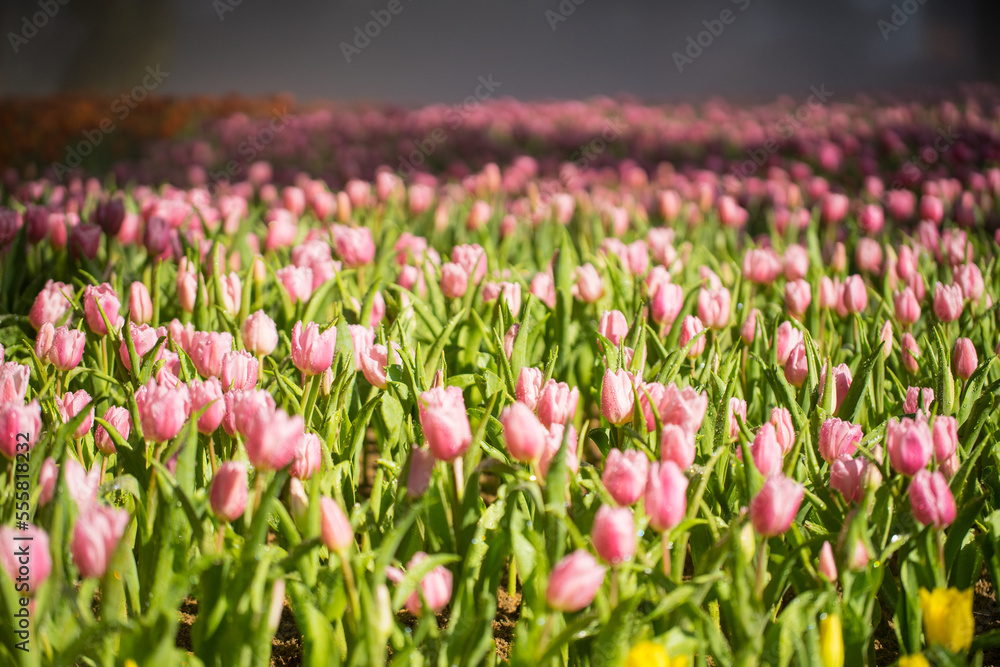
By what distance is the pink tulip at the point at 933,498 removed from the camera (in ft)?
3.34

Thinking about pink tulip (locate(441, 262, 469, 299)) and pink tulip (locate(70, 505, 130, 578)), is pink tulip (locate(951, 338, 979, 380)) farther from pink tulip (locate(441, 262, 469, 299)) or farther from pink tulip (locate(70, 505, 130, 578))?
pink tulip (locate(70, 505, 130, 578))

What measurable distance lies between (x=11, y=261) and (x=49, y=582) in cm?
168

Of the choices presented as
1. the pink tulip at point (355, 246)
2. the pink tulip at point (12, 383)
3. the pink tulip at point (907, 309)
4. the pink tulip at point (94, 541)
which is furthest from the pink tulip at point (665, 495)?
the pink tulip at point (355, 246)

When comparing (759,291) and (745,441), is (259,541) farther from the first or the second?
(759,291)

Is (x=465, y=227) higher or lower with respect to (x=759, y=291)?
higher

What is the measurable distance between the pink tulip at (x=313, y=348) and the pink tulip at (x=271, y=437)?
30 cm

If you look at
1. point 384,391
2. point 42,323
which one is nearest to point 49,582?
point 384,391

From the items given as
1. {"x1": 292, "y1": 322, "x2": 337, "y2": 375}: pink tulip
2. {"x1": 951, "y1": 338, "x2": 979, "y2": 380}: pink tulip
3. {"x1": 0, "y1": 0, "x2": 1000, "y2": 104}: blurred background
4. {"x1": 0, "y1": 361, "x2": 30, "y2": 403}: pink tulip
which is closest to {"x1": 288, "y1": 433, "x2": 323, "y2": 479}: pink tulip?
{"x1": 292, "y1": 322, "x2": 337, "y2": 375}: pink tulip

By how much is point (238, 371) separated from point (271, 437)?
14.2 inches

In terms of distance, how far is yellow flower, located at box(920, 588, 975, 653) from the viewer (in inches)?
36.0

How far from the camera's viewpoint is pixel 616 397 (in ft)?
4.02

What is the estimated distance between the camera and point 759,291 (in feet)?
8.01

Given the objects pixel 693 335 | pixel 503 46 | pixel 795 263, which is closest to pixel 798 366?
pixel 693 335

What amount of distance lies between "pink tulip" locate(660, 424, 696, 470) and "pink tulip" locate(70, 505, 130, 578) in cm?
66
